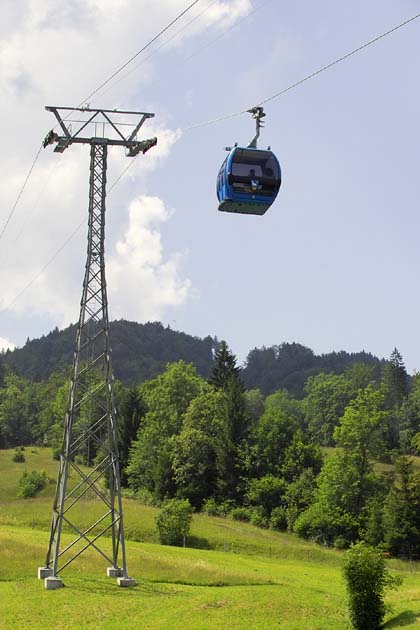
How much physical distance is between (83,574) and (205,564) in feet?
31.3

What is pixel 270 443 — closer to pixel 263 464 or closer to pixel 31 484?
pixel 263 464

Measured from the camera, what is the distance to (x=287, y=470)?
3654 inches

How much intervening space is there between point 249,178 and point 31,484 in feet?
262

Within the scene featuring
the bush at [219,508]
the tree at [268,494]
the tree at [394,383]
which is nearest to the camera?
the tree at [268,494]

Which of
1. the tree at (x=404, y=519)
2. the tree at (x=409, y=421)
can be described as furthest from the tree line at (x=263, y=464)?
the tree at (x=409, y=421)

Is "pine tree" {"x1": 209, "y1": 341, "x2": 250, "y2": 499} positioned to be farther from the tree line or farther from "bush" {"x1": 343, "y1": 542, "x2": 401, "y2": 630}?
"bush" {"x1": 343, "y1": 542, "x2": 401, "y2": 630}

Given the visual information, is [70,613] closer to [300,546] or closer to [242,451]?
[300,546]

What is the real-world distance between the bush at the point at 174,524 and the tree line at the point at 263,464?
54.6ft

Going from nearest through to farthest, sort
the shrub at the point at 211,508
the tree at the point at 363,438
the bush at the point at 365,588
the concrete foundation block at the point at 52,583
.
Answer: the bush at the point at 365,588 → the concrete foundation block at the point at 52,583 → the tree at the point at 363,438 → the shrub at the point at 211,508

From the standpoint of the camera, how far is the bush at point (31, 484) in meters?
98.0

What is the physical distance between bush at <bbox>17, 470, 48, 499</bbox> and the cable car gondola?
254ft

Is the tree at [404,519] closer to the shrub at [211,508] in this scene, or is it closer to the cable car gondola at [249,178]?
the shrub at [211,508]

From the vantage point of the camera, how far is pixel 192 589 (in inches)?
1741

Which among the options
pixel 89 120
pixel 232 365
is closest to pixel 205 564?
pixel 89 120
